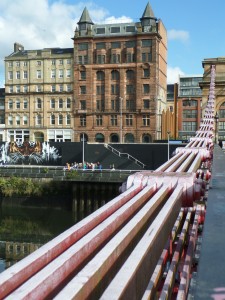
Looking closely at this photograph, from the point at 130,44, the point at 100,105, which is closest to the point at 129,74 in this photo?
the point at 130,44

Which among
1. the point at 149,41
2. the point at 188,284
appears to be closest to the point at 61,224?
the point at 188,284

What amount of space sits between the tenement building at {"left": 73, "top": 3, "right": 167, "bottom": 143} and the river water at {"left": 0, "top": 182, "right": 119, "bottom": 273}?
2874 centimetres

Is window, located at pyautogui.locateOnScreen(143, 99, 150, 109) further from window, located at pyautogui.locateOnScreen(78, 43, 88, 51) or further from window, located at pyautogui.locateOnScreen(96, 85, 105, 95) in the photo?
window, located at pyautogui.locateOnScreen(78, 43, 88, 51)

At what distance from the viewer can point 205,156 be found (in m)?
14.1

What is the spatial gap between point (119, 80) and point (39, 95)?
12.8m

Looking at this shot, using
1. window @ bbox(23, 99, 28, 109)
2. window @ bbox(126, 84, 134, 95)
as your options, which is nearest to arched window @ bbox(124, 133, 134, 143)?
window @ bbox(126, 84, 134, 95)

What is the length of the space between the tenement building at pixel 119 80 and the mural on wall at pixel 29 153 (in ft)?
63.8

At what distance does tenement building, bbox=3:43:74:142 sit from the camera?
65.9 metres

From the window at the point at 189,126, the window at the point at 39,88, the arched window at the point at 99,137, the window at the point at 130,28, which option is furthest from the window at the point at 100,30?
the window at the point at 189,126

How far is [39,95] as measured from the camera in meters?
66.9

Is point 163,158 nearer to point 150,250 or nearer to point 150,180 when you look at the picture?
point 150,180

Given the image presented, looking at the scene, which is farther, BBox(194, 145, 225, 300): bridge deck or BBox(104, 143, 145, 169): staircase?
BBox(104, 143, 145, 169): staircase

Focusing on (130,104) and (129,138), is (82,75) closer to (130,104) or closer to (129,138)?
(130,104)

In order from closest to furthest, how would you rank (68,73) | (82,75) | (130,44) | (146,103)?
1. (146,103)
2. (130,44)
3. (82,75)
4. (68,73)
